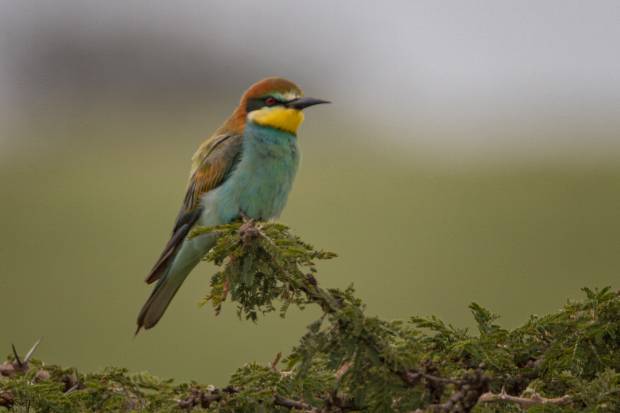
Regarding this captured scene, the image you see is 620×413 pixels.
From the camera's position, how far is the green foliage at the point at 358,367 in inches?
48.8

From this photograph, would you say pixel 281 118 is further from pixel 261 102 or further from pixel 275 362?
pixel 275 362

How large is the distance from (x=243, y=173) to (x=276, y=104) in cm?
36

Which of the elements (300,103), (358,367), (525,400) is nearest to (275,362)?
(358,367)

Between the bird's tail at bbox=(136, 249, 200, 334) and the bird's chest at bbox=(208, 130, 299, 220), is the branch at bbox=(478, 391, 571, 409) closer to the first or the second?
the bird's tail at bbox=(136, 249, 200, 334)

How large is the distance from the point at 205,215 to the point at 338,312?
2070 mm

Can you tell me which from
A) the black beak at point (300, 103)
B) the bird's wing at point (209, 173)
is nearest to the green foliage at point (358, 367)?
the bird's wing at point (209, 173)

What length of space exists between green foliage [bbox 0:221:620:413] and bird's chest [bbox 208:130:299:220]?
5.24 ft

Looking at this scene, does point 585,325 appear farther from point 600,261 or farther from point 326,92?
point 326,92

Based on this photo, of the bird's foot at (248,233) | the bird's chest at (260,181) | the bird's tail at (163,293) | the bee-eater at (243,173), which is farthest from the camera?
the bird's chest at (260,181)

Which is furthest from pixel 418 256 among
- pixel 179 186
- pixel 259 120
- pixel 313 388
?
pixel 313 388

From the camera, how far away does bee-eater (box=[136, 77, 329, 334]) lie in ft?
10.2

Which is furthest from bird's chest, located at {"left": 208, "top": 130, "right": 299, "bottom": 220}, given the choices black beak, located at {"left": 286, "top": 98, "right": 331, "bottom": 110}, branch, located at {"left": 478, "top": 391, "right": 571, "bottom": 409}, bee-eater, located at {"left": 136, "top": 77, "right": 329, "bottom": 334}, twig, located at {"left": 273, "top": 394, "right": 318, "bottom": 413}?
branch, located at {"left": 478, "top": 391, "right": 571, "bottom": 409}

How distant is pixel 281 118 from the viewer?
337 cm

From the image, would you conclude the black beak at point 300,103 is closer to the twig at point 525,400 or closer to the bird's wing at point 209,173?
the bird's wing at point 209,173
